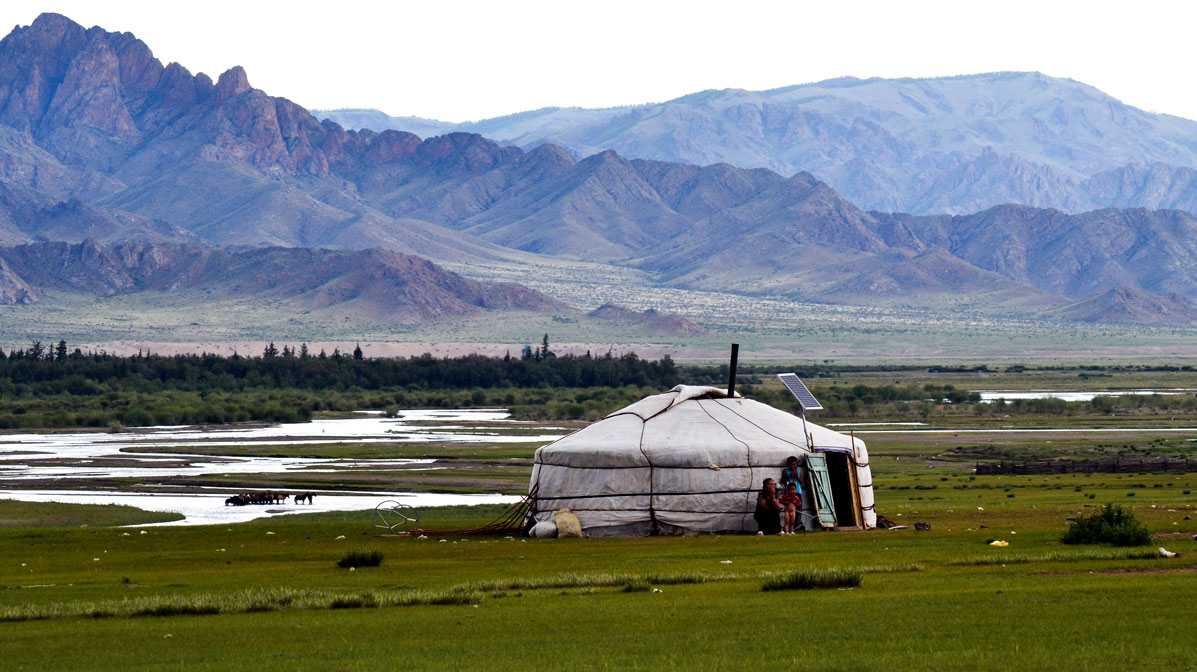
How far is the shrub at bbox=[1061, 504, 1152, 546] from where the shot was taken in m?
23.3

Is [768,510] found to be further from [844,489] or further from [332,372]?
[332,372]

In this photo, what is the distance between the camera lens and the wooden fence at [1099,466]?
47688 mm

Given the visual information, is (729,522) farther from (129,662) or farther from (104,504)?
(104,504)

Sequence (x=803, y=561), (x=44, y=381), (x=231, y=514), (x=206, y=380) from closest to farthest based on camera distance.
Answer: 1. (x=803, y=561)
2. (x=231, y=514)
3. (x=44, y=381)
4. (x=206, y=380)

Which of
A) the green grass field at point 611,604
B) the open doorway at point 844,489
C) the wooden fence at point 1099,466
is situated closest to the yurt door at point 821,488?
the open doorway at point 844,489

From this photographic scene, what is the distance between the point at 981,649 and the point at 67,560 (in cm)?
1746

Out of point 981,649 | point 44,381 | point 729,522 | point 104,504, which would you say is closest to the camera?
point 981,649

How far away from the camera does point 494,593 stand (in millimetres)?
19672

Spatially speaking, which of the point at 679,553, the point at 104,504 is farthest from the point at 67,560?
the point at 104,504

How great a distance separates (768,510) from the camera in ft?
93.8

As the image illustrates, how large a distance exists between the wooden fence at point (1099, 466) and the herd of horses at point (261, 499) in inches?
808

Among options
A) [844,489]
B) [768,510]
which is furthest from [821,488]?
[768,510]

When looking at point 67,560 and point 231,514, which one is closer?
point 67,560

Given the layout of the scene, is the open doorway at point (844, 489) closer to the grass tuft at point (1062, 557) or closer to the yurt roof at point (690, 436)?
the yurt roof at point (690, 436)
